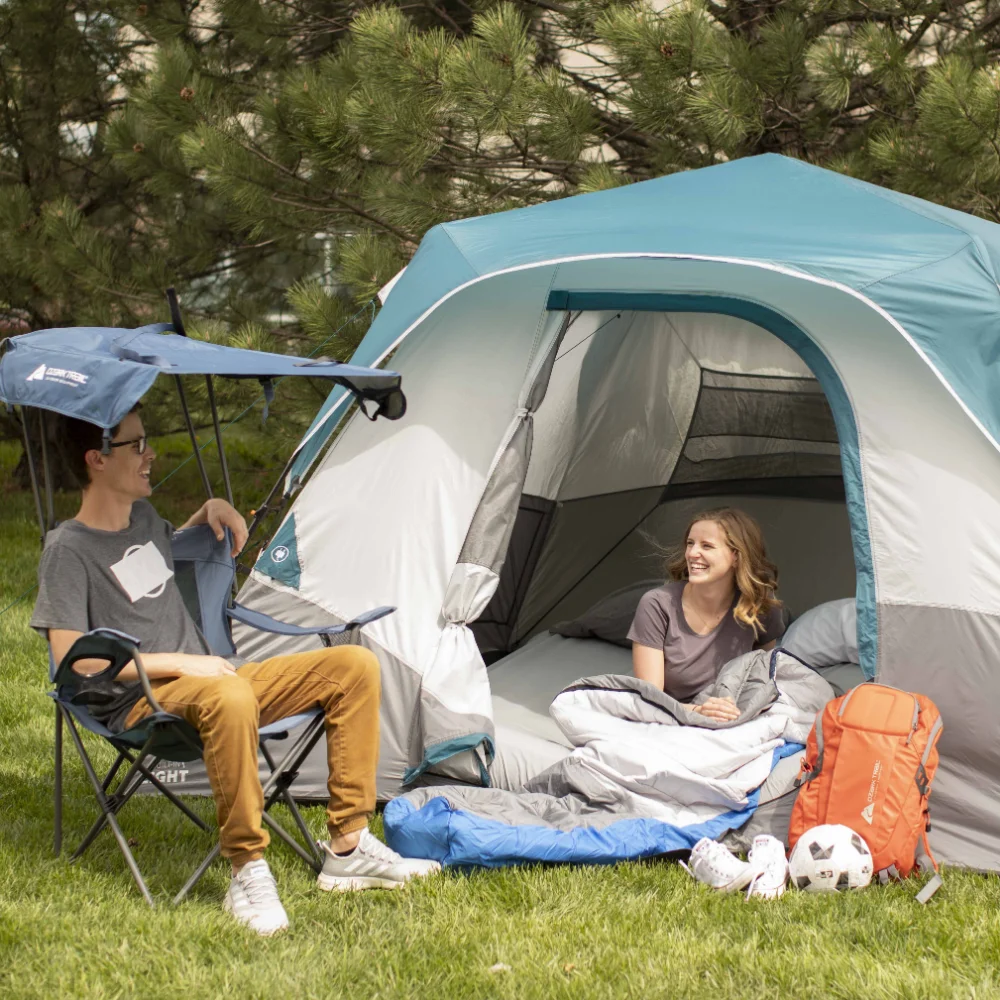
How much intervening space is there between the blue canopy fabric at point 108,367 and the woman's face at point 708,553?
1.10m

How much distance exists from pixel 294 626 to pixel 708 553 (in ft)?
3.88

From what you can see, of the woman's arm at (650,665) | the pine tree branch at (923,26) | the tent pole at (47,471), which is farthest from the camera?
the pine tree branch at (923,26)

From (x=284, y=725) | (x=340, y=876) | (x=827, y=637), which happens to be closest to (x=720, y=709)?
(x=827, y=637)

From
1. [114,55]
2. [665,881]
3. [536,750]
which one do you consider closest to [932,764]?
[665,881]

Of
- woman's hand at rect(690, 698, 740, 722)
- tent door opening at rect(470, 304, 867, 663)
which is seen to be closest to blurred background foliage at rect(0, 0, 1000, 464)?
tent door opening at rect(470, 304, 867, 663)

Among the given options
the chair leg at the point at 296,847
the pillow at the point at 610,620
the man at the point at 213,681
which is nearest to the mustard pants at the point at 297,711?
the man at the point at 213,681

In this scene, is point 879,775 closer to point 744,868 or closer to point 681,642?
point 744,868

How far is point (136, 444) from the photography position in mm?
3055

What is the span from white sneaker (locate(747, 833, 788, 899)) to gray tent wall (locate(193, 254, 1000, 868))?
44 centimetres

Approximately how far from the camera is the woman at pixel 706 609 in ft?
12.4

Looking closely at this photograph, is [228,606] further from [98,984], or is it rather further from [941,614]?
[941,614]

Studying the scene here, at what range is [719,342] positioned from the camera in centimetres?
513

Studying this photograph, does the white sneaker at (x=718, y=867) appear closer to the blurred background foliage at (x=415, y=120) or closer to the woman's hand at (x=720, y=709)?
the woman's hand at (x=720, y=709)

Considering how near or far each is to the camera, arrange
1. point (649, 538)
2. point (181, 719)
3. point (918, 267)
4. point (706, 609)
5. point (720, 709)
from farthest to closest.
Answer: point (649, 538), point (706, 609), point (720, 709), point (918, 267), point (181, 719)
